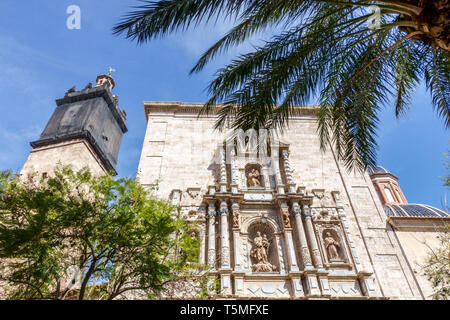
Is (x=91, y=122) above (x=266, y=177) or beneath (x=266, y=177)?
above

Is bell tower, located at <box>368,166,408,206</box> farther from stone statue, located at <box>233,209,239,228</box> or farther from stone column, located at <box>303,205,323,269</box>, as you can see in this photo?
stone statue, located at <box>233,209,239,228</box>

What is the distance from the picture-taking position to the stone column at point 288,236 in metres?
9.70

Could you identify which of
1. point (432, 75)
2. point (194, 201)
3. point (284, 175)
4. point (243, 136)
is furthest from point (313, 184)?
point (243, 136)

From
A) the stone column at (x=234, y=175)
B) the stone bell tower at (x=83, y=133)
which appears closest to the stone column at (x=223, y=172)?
the stone column at (x=234, y=175)

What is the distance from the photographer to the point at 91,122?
19016 mm

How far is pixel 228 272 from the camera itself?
9.34 meters

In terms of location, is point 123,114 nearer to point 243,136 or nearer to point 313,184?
point 313,184

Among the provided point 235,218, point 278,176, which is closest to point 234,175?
point 278,176

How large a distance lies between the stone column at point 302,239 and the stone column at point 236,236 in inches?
86.5

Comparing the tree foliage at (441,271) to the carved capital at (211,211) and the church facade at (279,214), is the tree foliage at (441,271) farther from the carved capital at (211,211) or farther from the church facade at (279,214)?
the carved capital at (211,211)

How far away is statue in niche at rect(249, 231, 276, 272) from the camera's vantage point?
988 centimetres

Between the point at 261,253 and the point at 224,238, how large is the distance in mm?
1443

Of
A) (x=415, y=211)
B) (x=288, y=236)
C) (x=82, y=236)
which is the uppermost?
(x=415, y=211)

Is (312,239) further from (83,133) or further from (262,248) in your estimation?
(83,133)
